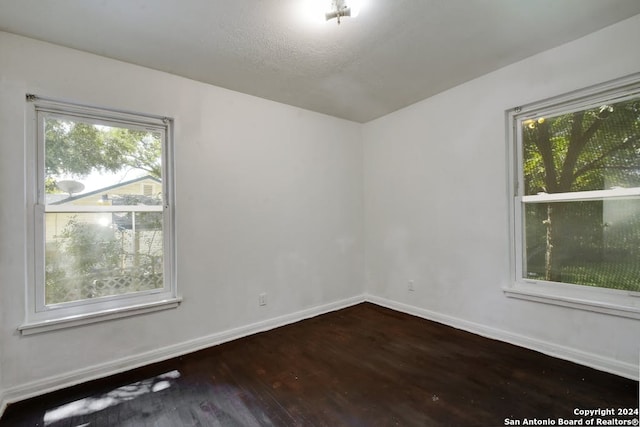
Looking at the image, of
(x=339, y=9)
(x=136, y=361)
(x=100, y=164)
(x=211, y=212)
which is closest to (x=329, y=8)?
(x=339, y=9)

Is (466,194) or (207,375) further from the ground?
(466,194)

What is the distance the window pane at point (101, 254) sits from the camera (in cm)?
223

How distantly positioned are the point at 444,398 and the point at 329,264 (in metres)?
2.03

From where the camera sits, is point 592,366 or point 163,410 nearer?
point 163,410

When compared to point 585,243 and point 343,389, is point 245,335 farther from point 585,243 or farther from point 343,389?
point 585,243

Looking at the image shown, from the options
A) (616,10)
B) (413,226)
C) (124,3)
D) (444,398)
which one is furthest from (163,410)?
(616,10)

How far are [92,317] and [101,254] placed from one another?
0.49 meters

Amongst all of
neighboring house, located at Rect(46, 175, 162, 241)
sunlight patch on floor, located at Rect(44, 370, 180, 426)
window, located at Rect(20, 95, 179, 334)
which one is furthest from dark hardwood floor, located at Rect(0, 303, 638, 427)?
neighboring house, located at Rect(46, 175, 162, 241)

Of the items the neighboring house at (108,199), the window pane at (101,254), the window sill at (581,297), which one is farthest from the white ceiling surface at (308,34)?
the window sill at (581,297)

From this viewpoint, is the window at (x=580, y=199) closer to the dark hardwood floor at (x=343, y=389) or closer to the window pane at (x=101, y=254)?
the dark hardwood floor at (x=343, y=389)

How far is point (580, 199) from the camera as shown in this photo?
93.3 inches

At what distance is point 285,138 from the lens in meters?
3.39

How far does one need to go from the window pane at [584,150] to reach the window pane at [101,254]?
342 centimetres

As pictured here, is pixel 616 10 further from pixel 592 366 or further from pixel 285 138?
pixel 285 138
